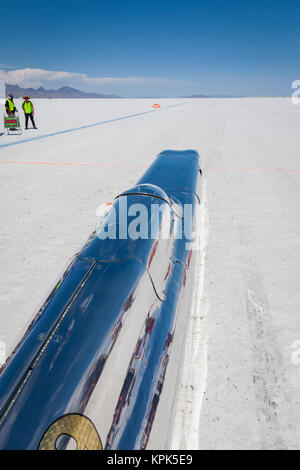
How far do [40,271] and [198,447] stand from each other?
2391 millimetres

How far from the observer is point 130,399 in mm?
1210

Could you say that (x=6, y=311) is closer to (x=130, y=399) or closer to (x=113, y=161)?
(x=130, y=399)

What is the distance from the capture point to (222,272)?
10.4 feet

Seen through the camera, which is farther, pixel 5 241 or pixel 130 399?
pixel 5 241

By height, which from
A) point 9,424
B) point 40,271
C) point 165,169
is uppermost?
point 165,169

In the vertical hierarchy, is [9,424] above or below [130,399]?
above

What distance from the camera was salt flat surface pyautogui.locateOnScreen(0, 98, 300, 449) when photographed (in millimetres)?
1757

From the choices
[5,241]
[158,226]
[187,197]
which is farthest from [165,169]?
[5,241]

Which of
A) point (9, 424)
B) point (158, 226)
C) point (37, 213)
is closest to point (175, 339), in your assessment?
point (158, 226)

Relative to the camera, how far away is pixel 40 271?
320cm

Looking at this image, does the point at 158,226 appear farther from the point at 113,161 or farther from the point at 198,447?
the point at 113,161

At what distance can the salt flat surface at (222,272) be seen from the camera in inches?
69.2

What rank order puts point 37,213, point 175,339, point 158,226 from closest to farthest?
point 175,339 → point 158,226 → point 37,213

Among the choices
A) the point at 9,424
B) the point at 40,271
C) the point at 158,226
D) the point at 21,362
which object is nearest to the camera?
Result: the point at 9,424
